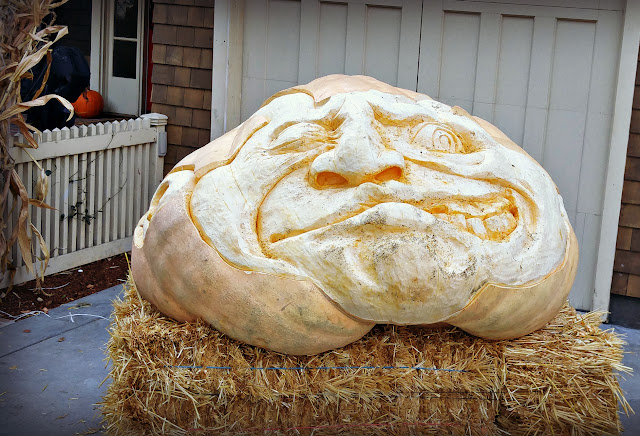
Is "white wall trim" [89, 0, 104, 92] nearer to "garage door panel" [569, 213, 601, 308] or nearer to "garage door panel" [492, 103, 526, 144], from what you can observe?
"garage door panel" [492, 103, 526, 144]

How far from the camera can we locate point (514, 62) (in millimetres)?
4848

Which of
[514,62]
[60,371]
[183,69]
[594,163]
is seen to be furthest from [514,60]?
[60,371]

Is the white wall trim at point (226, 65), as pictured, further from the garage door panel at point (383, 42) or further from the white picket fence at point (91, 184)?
the garage door panel at point (383, 42)

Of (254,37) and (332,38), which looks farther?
(254,37)

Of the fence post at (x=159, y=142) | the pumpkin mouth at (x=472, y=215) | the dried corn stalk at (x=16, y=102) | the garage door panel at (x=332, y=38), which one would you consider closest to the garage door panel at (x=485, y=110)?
the garage door panel at (x=332, y=38)

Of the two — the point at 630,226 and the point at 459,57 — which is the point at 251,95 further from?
the point at 630,226

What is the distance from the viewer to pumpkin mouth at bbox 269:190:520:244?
2.93m

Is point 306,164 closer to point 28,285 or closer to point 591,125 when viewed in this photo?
point 591,125

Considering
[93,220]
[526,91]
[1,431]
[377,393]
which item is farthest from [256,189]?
[93,220]

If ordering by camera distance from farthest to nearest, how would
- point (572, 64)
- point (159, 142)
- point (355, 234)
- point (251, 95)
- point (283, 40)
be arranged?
point (159, 142) < point (251, 95) < point (283, 40) < point (572, 64) < point (355, 234)

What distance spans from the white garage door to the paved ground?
3.56ft

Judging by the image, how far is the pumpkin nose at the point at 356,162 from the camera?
2.95m

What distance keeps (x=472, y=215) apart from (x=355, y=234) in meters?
0.49

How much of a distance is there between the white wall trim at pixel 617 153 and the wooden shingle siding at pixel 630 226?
60 mm
